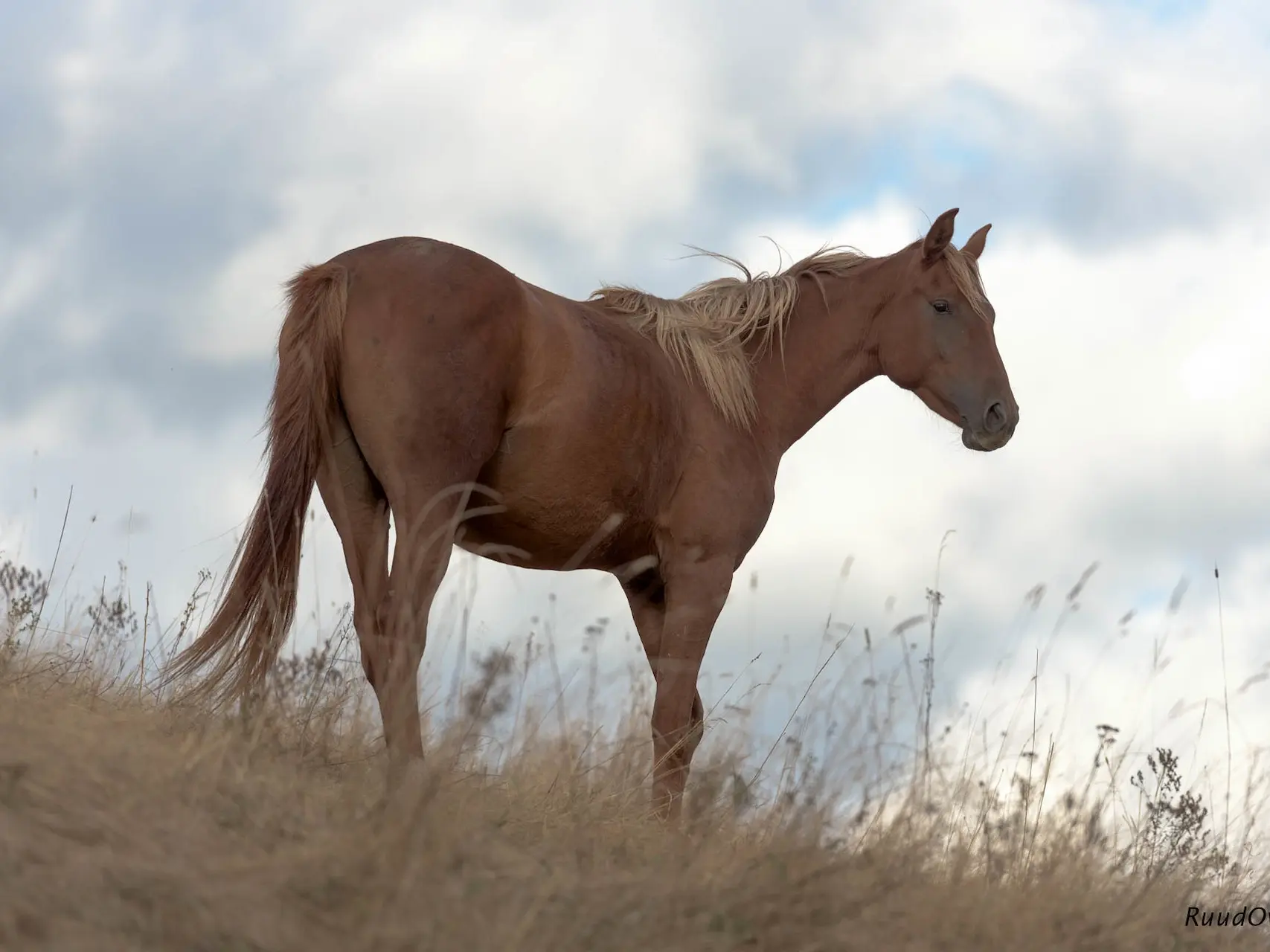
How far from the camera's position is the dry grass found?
121 inches

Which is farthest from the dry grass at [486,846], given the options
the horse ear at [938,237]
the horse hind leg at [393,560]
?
the horse ear at [938,237]

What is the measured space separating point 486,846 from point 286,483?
186 centimetres

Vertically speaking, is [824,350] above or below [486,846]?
above

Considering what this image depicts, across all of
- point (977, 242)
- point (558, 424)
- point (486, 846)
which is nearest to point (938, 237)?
point (977, 242)

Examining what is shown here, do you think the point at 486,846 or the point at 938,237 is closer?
the point at 486,846

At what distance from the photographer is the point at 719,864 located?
13.0ft

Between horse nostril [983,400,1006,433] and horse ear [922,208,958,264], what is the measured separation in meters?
0.80

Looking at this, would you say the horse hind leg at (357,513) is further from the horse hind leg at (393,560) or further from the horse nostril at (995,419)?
the horse nostril at (995,419)

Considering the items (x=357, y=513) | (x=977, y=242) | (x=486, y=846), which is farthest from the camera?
(x=977, y=242)

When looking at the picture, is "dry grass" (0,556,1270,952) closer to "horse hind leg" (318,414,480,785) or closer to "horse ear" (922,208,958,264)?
"horse hind leg" (318,414,480,785)

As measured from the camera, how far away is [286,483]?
4949 millimetres

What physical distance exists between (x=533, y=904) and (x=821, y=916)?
106cm

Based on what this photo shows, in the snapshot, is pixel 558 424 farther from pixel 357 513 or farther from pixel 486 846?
pixel 486 846

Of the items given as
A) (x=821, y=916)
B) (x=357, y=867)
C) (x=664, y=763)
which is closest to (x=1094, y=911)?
(x=821, y=916)
